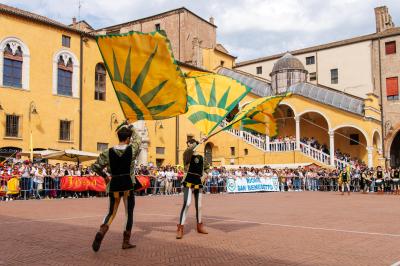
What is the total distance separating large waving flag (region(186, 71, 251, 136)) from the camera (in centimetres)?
1073

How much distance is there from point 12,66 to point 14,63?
0.27m

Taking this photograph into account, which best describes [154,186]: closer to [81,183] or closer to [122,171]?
[81,183]

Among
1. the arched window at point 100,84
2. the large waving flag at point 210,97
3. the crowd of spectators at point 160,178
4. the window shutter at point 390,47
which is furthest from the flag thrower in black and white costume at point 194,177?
the window shutter at point 390,47

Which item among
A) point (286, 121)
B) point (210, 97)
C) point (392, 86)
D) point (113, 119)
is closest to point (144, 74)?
point (210, 97)

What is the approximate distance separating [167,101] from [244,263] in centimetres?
362

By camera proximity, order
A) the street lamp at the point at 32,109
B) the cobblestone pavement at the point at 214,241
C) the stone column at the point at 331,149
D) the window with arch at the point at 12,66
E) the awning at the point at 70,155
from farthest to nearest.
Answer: the stone column at the point at 331,149
the street lamp at the point at 32,109
the window with arch at the point at 12,66
the awning at the point at 70,155
the cobblestone pavement at the point at 214,241

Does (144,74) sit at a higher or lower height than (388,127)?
lower

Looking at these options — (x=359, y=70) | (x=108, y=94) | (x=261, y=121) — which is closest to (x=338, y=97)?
(x=359, y=70)

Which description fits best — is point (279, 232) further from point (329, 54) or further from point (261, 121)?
point (329, 54)

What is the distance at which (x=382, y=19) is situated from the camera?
47.4 m

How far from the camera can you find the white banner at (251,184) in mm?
29938

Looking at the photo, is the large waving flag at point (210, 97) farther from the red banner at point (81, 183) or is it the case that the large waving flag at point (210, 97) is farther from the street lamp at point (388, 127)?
the street lamp at point (388, 127)

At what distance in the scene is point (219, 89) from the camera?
11.0 metres

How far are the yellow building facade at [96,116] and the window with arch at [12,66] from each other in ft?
0.33
